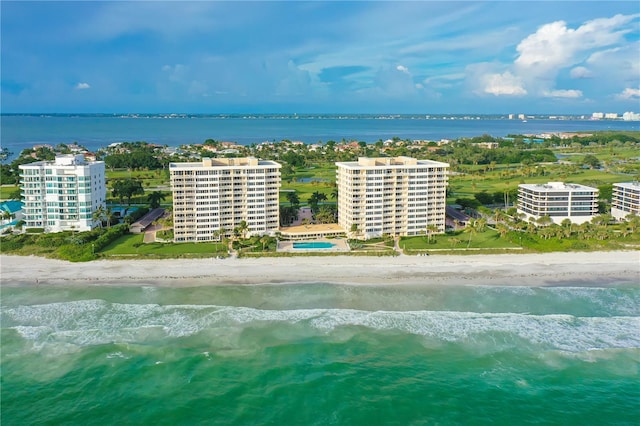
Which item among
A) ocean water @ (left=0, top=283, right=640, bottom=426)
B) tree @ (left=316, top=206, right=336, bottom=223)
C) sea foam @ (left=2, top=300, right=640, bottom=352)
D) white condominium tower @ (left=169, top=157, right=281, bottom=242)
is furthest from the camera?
tree @ (left=316, top=206, right=336, bottom=223)

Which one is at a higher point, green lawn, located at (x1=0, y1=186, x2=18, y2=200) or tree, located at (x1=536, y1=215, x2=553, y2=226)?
green lawn, located at (x1=0, y1=186, x2=18, y2=200)

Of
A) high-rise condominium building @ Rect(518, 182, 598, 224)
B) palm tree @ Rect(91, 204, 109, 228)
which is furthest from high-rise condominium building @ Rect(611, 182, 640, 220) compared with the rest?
palm tree @ Rect(91, 204, 109, 228)

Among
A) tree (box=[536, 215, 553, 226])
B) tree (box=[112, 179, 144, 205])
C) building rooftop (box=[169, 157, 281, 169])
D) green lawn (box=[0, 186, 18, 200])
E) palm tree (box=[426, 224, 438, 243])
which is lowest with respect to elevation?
palm tree (box=[426, 224, 438, 243])

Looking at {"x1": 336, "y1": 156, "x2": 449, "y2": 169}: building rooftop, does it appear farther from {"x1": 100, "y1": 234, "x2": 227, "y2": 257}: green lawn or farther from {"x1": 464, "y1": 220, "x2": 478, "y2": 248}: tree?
{"x1": 100, "y1": 234, "x2": 227, "y2": 257}: green lawn

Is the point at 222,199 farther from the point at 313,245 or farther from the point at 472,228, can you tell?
the point at 472,228

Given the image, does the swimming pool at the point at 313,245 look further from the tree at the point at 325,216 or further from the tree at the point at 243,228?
the tree at the point at 325,216

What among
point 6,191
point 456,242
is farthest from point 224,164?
point 6,191
